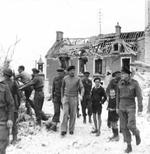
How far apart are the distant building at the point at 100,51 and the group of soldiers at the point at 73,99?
74.0ft

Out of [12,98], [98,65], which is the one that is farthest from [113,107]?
[98,65]

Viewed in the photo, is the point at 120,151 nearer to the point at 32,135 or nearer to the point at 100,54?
the point at 32,135

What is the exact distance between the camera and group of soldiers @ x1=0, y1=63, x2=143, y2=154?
5.84 meters

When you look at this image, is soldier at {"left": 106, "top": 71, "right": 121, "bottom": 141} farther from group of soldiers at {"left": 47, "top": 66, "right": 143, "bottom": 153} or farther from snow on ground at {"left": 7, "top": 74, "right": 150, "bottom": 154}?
snow on ground at {"left": 7, "top": 74, "right": 150, "bottom": 154}

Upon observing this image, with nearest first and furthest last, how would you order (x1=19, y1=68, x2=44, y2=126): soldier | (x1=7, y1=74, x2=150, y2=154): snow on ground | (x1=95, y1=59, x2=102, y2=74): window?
(x1=7, y1=74, x2=150, y2=154): snow on ground → (x1=19, y1=68, x2=44, y2=126): soldier → (x1=95, y1=59, x2=102, y2=74): window

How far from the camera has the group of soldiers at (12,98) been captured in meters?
5.71

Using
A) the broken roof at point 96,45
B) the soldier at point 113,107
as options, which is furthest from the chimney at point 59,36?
the soldier at point 113,107

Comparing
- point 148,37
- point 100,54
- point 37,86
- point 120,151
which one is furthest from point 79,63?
point 120,151

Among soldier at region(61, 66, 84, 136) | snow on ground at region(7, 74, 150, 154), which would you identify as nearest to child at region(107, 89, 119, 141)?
snow on ground at region(7, 74, 150, 154)

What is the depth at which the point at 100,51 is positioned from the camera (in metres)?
35.9

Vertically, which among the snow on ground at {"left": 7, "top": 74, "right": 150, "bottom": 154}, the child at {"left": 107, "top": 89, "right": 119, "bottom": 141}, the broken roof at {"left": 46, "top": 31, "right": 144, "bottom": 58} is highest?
the broken roof at {"left": 46, "top": 31, "right": 144, "bottom": 58}

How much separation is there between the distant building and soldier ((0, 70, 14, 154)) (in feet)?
85.0

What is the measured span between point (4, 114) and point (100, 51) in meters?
30.7

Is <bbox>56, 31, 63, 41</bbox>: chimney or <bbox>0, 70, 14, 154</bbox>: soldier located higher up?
<bbox>56, 31, 63, 41</bbox>: chimney
